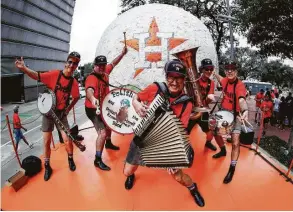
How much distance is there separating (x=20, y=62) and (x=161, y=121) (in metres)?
2.28

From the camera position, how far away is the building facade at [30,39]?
959 inches

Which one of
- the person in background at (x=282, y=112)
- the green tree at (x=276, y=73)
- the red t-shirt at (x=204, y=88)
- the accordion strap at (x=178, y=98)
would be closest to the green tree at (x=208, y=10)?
the person in background at (x=282, y=112)

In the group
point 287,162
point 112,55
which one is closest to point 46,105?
point 112,55

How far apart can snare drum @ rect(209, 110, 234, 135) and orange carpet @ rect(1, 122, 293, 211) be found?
2.49ft

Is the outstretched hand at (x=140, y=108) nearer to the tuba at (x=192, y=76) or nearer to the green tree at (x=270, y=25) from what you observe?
the tuba at (x=192, y=76)

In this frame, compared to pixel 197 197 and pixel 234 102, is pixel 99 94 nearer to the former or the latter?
pixel 234 102

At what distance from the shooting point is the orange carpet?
356cm

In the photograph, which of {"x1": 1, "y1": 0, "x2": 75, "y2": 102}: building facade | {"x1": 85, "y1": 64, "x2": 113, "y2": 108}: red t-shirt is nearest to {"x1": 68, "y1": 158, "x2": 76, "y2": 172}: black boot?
{"x1": 85, "y1": 64, "x2": 113, "y2": 108}: red t-shirt

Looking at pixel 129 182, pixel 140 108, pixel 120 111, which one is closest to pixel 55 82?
pixel 120 111

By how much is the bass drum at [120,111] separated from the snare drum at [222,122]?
1.33 metres

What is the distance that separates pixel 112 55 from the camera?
5645 millimetres

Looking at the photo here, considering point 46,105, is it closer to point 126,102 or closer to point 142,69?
point 126,102

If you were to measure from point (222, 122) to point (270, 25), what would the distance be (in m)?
7.46

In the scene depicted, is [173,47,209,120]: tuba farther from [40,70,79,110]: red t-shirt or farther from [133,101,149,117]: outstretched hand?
[40,70,79,110]: red t-shirt
